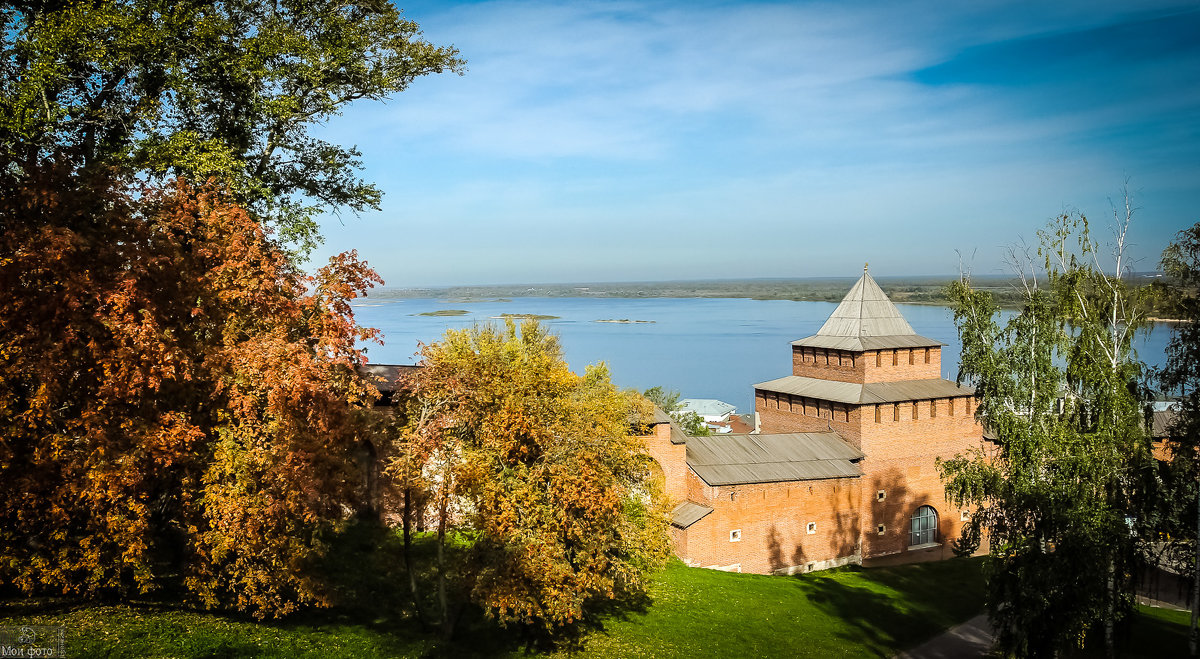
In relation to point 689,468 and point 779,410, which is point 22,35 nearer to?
point 689,468

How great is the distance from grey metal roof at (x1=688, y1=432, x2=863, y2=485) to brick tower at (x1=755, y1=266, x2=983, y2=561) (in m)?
0.83

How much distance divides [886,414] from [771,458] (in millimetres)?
5007

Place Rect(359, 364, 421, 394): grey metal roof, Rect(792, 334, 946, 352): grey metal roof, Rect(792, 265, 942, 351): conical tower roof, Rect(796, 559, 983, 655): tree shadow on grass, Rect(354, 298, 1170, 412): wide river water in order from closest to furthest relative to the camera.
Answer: Rect(796, 559, 983, 655): tree shadow on grass, Rect(359, 364, 421, 394): grey metal roof, Rect(792, 334, 946, 352): grey metal roof, Rect(792, 265, 942, 351): conical tower roof, Rect(354, 298, 1170, 412): wide river water

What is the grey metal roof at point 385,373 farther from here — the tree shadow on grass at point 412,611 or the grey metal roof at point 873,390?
the grey metal roof at point 873,390

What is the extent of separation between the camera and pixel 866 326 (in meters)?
28.3

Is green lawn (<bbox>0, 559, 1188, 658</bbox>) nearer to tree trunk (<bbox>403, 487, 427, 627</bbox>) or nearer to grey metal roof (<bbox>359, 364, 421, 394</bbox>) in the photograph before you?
tree trunk (<bbox>403, 487, 427, 627</bbox>)

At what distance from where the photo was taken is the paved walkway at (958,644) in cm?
1700

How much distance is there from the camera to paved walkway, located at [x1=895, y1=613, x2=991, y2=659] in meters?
17.0

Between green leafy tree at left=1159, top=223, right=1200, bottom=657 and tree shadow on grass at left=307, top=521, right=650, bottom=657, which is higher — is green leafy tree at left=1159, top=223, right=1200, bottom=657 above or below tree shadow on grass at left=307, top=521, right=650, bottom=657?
above

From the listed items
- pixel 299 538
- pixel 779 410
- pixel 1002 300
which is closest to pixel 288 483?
pixel 299 538

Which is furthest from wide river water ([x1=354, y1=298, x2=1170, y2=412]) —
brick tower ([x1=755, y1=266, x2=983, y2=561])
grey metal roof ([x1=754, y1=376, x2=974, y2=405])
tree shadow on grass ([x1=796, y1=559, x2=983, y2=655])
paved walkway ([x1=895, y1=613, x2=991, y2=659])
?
paved walkway ([x1=895, y1=613, x2=991, y2=659])

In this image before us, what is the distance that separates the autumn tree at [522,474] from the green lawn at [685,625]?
1.42 metres

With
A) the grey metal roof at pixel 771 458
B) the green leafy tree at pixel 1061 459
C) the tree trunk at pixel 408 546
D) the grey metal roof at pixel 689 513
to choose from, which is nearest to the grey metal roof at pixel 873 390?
the grey metal roof at pixel 771 458

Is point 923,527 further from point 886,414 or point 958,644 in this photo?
point 958,644
